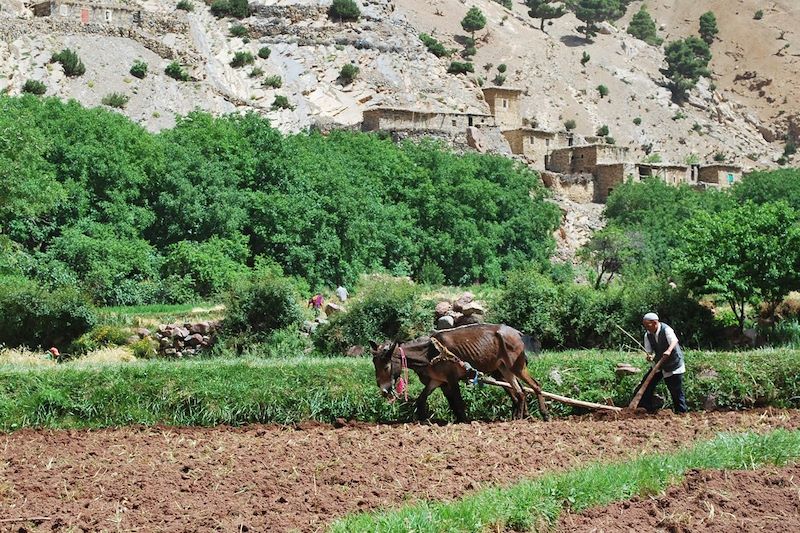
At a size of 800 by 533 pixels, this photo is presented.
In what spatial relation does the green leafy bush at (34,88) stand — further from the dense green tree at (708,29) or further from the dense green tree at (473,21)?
the dense green tree at (708,29)

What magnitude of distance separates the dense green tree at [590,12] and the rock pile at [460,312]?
109 m

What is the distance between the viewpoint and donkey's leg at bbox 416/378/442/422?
42.9 ft

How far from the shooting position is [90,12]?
7169 centimetres

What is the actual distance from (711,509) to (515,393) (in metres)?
5.45

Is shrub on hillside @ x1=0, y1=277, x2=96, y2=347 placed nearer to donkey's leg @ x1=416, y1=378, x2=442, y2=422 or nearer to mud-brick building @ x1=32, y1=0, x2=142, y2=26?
donkey's leg @ x1=416, y1=378, x2=442, y2=422

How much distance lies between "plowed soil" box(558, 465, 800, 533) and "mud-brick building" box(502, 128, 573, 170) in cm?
6704

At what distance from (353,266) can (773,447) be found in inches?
1228

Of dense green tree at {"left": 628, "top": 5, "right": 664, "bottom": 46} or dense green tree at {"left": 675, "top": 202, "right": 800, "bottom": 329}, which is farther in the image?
dense green tree at {"left": 628, "top": 5, "right": 664, "bottom": 46}

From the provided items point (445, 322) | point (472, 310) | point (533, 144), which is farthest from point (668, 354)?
point (533, 144)

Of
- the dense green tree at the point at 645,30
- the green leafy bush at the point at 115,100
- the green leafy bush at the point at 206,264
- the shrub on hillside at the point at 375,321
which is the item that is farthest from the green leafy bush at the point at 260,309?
the dense green tree at the point at 645,30

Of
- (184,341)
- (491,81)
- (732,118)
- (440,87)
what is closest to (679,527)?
(184,341)

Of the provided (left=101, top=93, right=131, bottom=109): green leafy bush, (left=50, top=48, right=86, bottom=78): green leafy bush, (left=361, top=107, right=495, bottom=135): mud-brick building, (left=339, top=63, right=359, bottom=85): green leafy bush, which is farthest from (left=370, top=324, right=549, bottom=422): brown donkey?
(left=339, top=63, right=359, bottom=85): green leafy bush

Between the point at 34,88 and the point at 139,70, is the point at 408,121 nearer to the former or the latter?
the point at 139,70

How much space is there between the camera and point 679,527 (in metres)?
7.75
